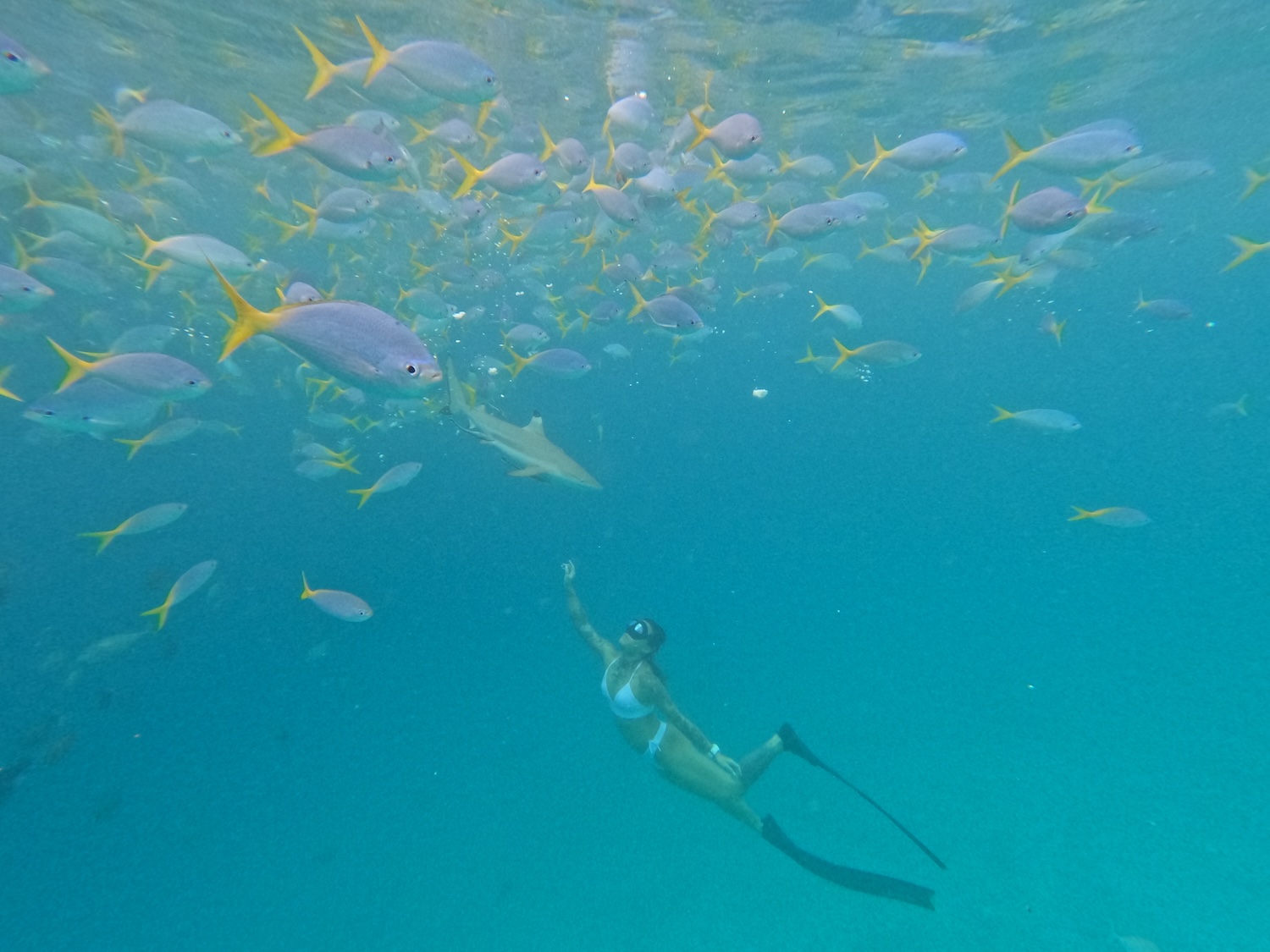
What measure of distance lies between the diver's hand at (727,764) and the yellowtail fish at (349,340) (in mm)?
5494

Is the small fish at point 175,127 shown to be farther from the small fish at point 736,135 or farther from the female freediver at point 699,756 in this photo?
the female freediver at point 699,756

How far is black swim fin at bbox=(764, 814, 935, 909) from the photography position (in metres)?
6.25

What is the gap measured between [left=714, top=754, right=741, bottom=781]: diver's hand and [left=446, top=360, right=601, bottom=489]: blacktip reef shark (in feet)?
11.2

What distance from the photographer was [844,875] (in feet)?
21.1

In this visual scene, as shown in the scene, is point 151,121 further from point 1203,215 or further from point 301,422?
point 1203,215

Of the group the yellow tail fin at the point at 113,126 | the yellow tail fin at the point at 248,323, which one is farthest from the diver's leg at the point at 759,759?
the yellow tail fin at the point at 113,126

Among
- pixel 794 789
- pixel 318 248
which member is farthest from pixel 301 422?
pixel 318 248

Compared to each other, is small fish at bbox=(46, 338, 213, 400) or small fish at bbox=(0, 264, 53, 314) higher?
small fish at bbox=(0, 264, 53, 314)

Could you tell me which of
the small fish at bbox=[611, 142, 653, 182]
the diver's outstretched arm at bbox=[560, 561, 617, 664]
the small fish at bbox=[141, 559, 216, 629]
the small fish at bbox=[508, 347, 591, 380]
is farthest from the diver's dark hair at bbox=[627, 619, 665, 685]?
the small fish at bbox=[611, 142, 653, 182]

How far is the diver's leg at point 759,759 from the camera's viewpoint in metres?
6.46

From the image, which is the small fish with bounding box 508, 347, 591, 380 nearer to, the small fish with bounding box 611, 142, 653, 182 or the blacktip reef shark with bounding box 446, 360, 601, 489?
the blacktip reef shark with bounding box 446, 360, 601, 489

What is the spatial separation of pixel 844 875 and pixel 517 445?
235 inches

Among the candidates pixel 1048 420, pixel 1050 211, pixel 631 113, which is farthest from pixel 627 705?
pixel 631 113

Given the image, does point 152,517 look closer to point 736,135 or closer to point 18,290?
point 18,290
